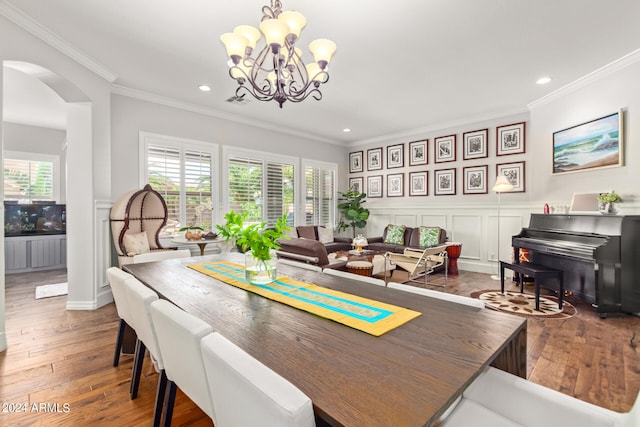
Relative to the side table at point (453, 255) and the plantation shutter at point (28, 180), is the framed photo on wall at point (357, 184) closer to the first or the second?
the side table at point (453, 255)

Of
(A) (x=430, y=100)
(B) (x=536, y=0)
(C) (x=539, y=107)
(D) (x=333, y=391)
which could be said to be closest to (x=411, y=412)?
(D) (x=333, y=391)

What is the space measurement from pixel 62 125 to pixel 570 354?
851 cm

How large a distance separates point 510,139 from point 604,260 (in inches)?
107

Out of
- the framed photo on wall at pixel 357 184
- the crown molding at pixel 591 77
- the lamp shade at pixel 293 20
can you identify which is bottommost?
the framed photo on wall at pixel 357 184

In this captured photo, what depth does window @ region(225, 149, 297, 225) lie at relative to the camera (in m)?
5.21

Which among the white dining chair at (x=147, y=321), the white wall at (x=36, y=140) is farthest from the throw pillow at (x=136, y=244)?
the white wall at (x=36, y=140)

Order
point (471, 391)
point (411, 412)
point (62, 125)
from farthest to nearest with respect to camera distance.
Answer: point (62, 125)
point (471, 391)
point (411, 412)

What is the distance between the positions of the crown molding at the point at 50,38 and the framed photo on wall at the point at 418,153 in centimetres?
528

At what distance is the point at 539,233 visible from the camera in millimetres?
4031

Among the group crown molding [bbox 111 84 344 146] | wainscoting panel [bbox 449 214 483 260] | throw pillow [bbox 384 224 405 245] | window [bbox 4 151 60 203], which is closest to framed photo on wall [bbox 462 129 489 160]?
wainscoting panel [bbox 449 214 483 260]

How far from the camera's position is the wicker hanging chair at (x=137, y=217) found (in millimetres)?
3752

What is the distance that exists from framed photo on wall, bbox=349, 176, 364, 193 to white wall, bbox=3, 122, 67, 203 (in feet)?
21.0

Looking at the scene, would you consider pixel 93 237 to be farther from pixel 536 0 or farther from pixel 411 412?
pixel 536 0

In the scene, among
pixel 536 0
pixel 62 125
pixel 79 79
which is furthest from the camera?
pixel 62 125
